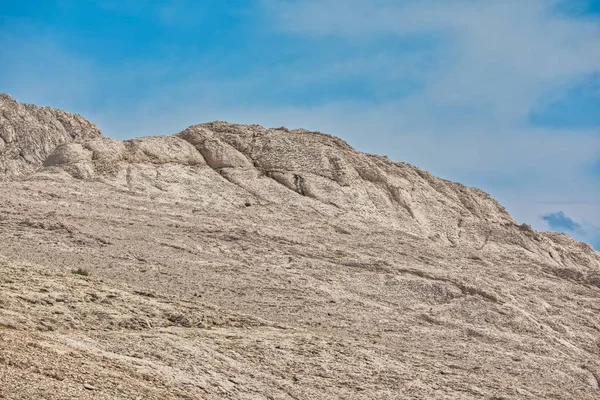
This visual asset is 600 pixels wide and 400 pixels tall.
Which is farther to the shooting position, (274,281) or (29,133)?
(29,133)

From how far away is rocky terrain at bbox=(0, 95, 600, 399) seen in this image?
58.7 feet

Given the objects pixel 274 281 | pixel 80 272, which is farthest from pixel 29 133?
pixel 80 272

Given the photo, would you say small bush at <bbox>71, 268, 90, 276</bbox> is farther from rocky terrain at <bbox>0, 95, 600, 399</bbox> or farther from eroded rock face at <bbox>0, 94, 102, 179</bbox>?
eroded rock face at <bbox>0, 94, 102, 179</bbox>

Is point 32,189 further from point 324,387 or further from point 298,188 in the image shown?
point 324,387

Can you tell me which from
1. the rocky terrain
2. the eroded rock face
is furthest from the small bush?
the eroded rock face

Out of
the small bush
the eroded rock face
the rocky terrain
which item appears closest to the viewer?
the rocky terrain

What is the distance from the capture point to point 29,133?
153 feet

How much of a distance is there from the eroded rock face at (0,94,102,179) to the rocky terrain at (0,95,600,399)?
36.5 ft

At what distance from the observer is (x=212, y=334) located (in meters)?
20.0

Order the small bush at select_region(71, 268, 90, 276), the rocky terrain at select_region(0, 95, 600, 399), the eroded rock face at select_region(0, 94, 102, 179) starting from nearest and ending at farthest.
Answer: the rocky terrain at select_region(0, 95, 600, 399)
the small bush at select_region(71, 268, 90, 276)
the eroded rock face at select_region(0, 94, 102, 179)

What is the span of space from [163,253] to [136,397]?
1188 cm

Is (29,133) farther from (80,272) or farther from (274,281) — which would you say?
(80,272)

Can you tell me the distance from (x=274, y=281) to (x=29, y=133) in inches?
969

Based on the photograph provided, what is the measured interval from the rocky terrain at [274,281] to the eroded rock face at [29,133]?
438 inches
